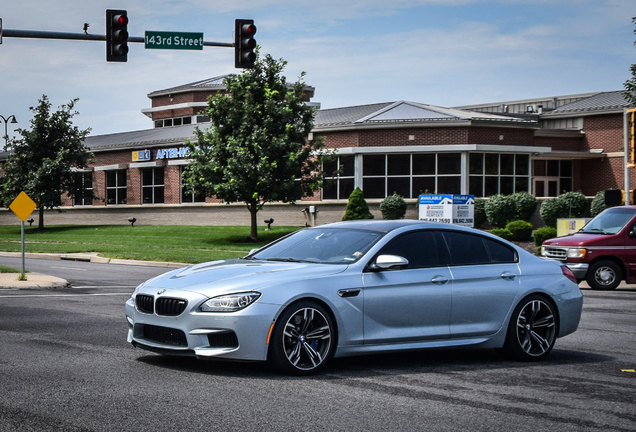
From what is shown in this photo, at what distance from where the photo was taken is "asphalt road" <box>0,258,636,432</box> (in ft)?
18.5

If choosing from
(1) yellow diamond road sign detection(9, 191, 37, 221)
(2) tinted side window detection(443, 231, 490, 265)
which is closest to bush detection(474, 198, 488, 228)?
(1) yellow diamond road sign detection(9, 191, 37, 221)

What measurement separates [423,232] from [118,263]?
20658 mm

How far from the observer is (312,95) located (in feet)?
224

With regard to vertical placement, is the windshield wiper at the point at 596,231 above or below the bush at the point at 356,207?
below

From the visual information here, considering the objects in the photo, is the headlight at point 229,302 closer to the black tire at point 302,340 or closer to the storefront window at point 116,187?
the black tire at point 302,340

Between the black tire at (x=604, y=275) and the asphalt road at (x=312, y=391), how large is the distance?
8.94 metres

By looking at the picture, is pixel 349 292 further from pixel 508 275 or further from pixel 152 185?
pixel 152 185

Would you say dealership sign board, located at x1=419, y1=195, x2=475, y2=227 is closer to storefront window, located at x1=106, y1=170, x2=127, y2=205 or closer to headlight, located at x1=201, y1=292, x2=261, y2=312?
headlight, located at x1=201, y1=292, x2=261, y2=312

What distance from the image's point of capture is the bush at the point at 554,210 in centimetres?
3678

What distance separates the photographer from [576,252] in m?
18.5

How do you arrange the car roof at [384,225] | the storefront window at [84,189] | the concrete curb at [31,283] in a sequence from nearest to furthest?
the car roof at [384,225] < the concrete curb at [31,283] < the storefront window at [84,189]

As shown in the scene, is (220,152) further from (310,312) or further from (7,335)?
(310,312)

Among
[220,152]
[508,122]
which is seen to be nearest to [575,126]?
[508,122]

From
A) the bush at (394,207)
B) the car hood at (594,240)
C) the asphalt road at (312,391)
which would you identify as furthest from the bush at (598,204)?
the asphalt road at (312,391)
